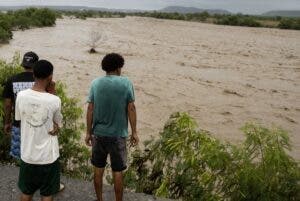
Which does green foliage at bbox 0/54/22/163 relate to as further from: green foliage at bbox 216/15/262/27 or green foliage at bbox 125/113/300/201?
green foliage at bbox 216/15/262/27

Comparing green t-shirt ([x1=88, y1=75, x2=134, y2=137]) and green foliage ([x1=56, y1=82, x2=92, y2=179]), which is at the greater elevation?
green t-shirt ([x1=88, y1=75, x2=134, y2=137])

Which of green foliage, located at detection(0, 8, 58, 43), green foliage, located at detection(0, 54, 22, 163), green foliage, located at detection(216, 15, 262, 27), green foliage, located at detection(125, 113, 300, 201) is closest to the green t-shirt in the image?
green foliage, located at detection(125, 113, 300, 201)

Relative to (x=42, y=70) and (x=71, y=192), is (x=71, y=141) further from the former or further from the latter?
(x=42, y=70)

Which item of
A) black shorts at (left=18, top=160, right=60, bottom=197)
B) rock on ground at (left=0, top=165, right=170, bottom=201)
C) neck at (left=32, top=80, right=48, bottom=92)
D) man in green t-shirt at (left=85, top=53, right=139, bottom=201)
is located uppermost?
neck at (left=32, top=80, right=48, bottom=92)

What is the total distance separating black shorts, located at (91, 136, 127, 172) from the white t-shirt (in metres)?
0.85

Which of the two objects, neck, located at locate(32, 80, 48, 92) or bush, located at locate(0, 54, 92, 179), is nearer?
neck, located at locate(32, 80, 48, 92)

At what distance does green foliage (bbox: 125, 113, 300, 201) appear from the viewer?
5.28m

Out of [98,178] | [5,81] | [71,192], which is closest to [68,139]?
[71,192]

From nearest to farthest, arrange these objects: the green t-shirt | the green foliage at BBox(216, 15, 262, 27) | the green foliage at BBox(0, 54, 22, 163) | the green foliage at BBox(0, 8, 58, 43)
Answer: the green t-shirt, the green foliage at BBox(0, 54, 22, 163), the green foliage at BBox(0, 8, 58, 43), the green foliage at BBox(216, 15, 262, 27)

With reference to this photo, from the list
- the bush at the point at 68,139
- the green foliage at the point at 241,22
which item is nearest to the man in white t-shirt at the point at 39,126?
the bush at the point at 68,139

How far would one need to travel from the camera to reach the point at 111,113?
5.01 m

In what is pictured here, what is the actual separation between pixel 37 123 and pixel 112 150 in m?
1.07

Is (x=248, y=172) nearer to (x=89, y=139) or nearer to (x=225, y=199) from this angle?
(x=225, y=199)

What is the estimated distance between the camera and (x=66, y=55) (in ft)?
84.6
